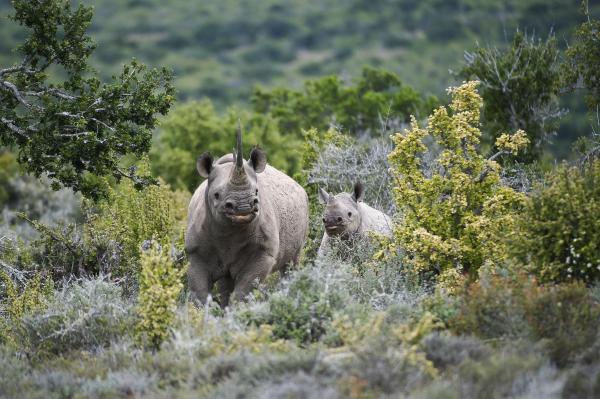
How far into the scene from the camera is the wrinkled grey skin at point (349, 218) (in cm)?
1419

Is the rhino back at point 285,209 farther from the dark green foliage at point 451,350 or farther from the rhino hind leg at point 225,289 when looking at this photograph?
the dark green foliage at point 451,350

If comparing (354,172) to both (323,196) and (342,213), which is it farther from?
(342,213)

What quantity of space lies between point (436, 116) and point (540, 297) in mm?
3495

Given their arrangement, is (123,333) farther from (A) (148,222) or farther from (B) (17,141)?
(A) (148,222)

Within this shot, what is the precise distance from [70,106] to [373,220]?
5.52 meters

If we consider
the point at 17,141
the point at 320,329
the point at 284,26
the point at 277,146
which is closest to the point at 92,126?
the point at 17,141

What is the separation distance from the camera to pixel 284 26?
4496 inches

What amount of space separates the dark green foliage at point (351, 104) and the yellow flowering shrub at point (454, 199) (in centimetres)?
1209

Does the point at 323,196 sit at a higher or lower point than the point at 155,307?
lower

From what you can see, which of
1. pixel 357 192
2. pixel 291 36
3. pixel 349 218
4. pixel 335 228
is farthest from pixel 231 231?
pixel 291 36

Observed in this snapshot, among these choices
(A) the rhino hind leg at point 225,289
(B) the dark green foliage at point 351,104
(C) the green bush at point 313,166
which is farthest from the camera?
(B) the dark green foliage at point 351,104

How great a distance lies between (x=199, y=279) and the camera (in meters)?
10.9

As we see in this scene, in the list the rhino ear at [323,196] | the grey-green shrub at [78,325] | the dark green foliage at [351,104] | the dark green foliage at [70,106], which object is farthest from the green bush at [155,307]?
the dark green foliage at [351,104]

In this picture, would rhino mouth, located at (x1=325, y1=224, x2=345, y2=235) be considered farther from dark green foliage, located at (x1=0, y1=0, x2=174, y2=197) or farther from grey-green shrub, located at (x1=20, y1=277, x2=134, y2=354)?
grey-green shrub, located at (x1=20, y1=277, x2=134, y2=354)
